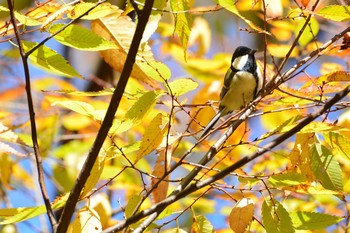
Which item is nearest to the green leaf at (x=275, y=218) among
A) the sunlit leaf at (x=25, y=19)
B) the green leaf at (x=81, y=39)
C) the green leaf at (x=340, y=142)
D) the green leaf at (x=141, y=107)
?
the green leaf at (x=340, y=142)

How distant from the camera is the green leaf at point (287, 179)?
0.94m

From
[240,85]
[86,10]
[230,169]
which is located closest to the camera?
[230,169]

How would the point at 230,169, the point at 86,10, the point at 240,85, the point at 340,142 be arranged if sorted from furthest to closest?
the point at 240,85 → the point at 340,142 → the point at 86,10 → the point at 230,169

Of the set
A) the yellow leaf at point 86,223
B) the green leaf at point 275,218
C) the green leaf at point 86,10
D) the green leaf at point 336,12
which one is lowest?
the green leaf at point 275,218

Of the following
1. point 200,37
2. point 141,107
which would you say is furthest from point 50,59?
point 200,37

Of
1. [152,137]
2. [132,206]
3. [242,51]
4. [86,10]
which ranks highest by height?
[86,10]

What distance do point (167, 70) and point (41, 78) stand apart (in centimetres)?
194

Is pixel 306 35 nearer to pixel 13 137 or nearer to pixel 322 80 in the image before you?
pixel 322 80

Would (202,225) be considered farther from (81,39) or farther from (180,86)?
(81,39)

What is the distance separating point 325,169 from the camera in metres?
0.98

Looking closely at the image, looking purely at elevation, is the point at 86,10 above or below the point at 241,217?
above

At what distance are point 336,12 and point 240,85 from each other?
418 millimetres

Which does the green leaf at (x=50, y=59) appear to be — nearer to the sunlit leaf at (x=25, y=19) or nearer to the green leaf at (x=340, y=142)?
the sunlit leaf at (x=25, y=19)

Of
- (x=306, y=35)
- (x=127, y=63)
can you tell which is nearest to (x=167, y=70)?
(x=127, y=63)
